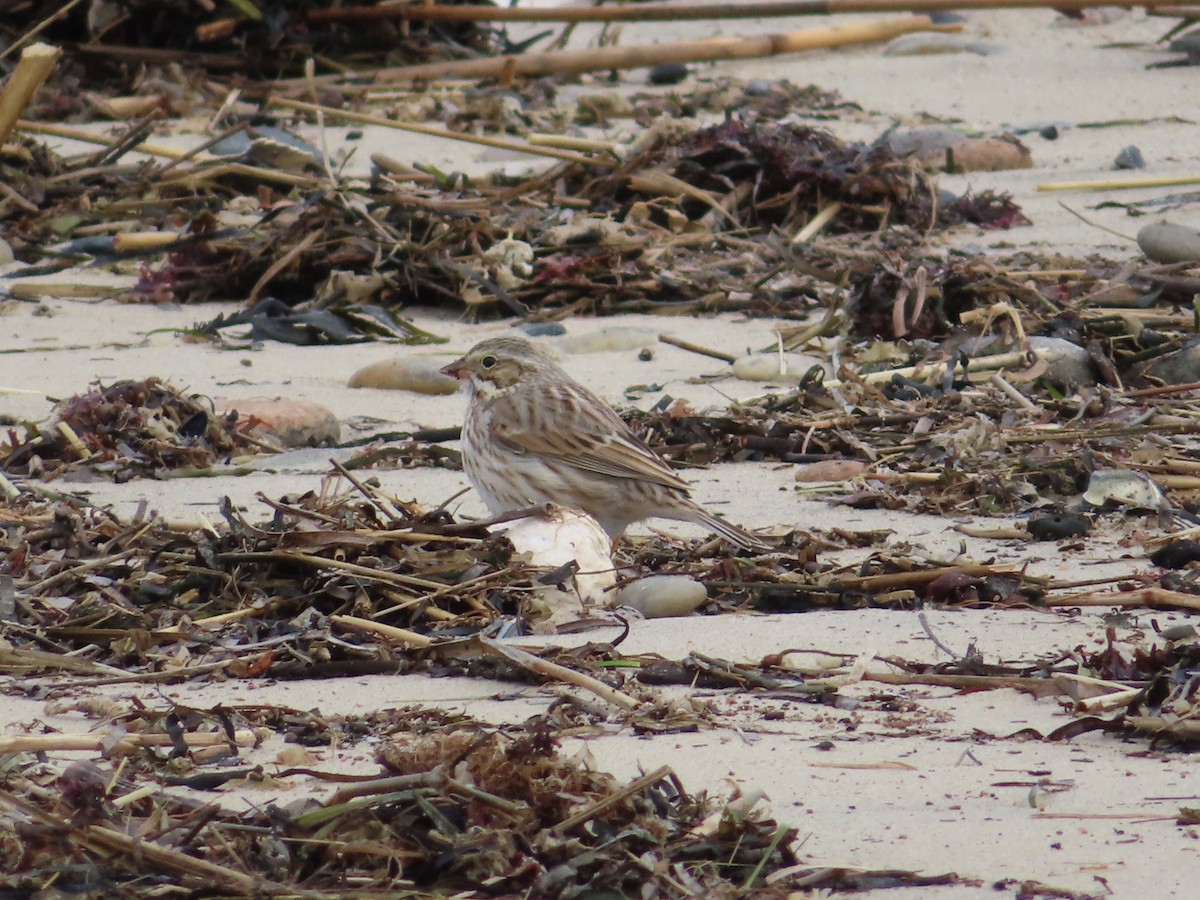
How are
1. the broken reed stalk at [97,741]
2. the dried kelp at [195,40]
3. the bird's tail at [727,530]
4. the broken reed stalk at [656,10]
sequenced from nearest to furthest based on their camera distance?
the broken reed stalk at [97,741] < the bird's tail at [727,530] < the broken reed stalk at [656,10] < the dried kelp at [195,40]

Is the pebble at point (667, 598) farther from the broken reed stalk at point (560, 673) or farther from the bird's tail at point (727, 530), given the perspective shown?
the broken reed stalk at point (560, 673)

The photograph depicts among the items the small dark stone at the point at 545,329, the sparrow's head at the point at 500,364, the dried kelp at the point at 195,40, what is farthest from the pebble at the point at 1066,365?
the dried kelp at the point at 195,40

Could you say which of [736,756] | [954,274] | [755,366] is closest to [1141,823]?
[736,756]

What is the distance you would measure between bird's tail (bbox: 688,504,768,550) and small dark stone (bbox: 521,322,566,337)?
2398 millimetres

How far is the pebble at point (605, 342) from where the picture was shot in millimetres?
7297

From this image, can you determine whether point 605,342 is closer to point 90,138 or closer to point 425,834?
point 90,138

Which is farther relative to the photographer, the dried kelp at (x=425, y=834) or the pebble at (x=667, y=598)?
the pebble at (x=667, y=598)

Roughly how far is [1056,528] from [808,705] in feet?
4.95

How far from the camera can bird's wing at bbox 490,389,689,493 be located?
17.7 feet

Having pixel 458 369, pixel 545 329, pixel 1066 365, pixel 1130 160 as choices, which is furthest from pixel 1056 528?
pixel 1130 160

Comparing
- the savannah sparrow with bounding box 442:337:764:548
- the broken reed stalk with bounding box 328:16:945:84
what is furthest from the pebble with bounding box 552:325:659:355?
the broken reed stalk with bounding box 328:16:945:84

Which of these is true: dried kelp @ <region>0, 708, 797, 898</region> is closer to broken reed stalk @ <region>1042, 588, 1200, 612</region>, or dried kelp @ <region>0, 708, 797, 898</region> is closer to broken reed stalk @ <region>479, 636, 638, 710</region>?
broken reed stalk @ <region>479, 636, 638, 710</region>

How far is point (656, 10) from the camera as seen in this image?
1152 centimetres

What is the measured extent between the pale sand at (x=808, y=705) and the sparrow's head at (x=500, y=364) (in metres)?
0.38
